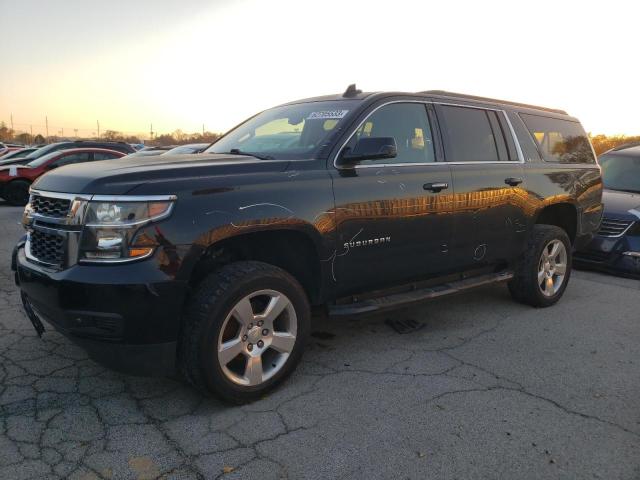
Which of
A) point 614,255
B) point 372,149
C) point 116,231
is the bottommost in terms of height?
point 614,255

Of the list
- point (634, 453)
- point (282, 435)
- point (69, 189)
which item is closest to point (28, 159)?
point (69, 189)

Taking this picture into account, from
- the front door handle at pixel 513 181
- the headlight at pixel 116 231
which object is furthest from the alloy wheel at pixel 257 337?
the front door handle at pixel 513 181

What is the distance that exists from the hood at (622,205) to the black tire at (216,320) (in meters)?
5.49

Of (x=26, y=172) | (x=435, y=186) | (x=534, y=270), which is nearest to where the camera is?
(x=435, y=186)

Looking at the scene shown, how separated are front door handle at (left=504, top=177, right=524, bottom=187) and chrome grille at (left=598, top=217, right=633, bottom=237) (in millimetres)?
2812

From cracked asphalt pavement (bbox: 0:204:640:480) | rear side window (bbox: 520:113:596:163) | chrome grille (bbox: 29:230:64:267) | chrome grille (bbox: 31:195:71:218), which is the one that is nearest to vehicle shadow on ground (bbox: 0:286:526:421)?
cracked asphalt pavement (bbox: 0:204:640:480)

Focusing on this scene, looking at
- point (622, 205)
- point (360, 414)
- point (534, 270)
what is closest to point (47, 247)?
point (360, 414)

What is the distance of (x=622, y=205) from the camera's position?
22.4ft

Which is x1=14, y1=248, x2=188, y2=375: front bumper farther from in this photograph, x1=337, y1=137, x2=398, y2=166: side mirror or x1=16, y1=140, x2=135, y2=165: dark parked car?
x1=16, y1=140, x2=135, y2=165: dark parked car

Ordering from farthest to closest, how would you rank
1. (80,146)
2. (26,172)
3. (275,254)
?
1. (80,146)
2. (26,172)
3. (275,254)

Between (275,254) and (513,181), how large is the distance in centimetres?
249

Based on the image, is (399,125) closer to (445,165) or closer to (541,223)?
(445,165)

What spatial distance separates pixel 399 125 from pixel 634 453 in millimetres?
2606

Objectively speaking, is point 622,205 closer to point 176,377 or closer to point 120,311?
point 176,377
